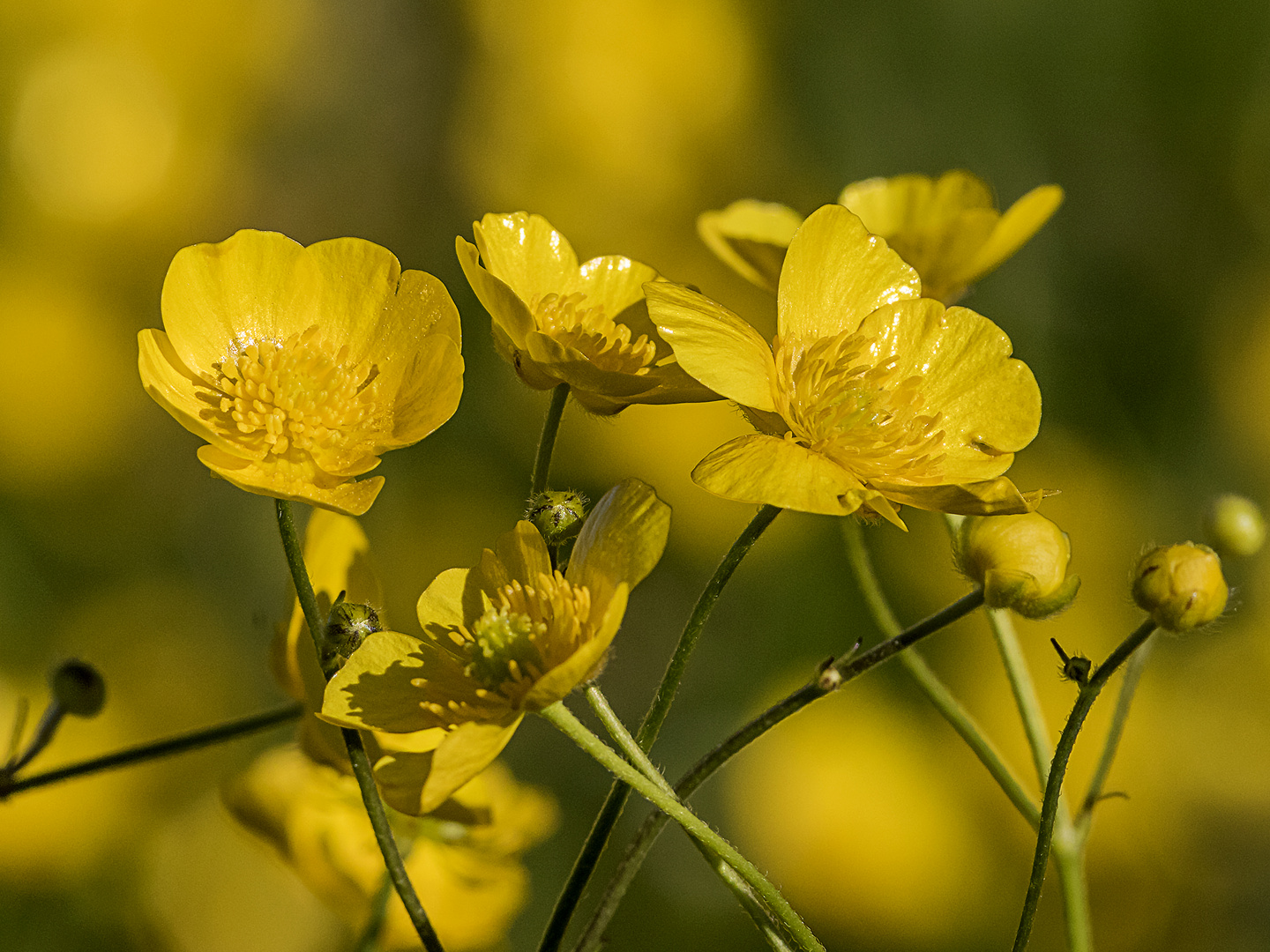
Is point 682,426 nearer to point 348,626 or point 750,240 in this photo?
point 750,240

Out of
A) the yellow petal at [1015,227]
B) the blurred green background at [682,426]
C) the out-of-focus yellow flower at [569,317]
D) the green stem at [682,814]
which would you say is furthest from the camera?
the blurred green background at [682,426]

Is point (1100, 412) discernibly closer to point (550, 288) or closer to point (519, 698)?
point (550, 288)

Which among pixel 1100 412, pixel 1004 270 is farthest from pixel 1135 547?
pixel 1004 270

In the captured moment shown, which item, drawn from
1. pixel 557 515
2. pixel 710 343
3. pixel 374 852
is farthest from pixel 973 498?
pixel 374 852

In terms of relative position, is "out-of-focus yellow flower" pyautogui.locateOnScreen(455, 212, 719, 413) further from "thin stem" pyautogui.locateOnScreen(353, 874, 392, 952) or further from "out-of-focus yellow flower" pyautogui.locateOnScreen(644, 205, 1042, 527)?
"thin stem" pyautogui.locateOnScreen(353, 874, 392, 952)

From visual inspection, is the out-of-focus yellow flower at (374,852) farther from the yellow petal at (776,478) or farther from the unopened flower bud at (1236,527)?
the unopened flower bud at (1236,527)

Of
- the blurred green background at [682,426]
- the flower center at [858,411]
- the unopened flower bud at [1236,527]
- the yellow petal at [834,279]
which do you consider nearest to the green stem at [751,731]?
the flower center at [858,411]
